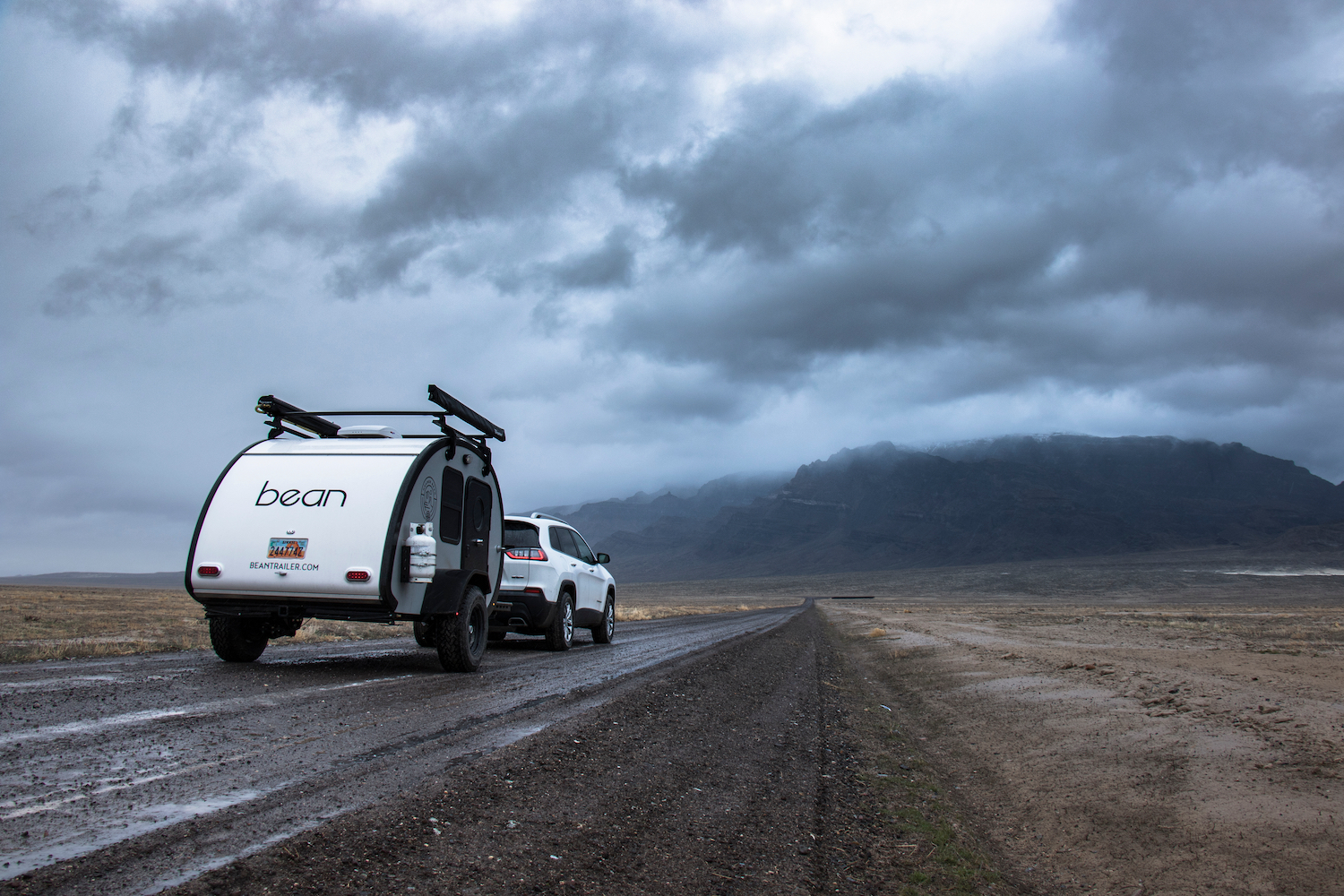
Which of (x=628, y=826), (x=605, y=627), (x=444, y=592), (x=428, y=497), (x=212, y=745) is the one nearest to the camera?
(x=628, y=826)

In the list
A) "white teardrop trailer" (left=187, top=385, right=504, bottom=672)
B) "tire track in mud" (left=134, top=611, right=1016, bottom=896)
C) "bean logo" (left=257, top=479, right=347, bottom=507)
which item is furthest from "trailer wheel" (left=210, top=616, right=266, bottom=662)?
"tire track in mud" (left=134, top=611, right=1016, bottom=896)

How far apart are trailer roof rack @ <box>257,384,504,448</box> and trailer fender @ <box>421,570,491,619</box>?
179cm

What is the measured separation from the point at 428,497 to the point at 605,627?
7100mm

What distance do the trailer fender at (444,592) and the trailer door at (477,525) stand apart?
600 millimetres

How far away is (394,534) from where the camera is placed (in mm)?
8805

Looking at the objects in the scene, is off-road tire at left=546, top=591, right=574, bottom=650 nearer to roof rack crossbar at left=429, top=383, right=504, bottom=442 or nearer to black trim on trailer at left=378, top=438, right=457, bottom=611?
roof rack crossbar at left=429, top=383, right=504, bottom=442

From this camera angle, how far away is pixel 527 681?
891 cm

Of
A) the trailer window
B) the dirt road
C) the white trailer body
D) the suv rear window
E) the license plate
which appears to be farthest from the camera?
the suv rear window

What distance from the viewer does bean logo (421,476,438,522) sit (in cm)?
953

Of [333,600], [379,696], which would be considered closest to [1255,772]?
[379,696]

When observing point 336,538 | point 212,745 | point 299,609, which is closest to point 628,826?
point 212,745

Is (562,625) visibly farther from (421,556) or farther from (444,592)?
(421,556)

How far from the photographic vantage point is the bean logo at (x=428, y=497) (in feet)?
31.3

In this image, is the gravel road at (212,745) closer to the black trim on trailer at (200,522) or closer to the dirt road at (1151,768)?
the black trim on trailer at (200,522)
